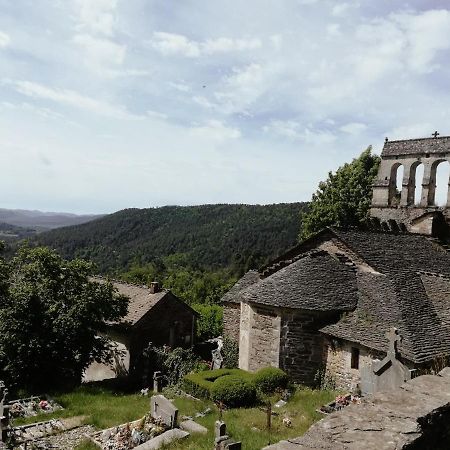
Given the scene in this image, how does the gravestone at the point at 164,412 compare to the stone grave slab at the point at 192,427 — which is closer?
the stone grave slab at the point at 192,427

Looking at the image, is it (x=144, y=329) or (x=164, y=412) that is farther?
(x=144, y=329)

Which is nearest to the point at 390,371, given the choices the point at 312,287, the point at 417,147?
the point at 312,287

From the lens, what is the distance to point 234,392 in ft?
47.7

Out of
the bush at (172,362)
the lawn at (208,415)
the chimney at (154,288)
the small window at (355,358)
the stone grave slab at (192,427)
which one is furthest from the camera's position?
the chimney at (154,288)

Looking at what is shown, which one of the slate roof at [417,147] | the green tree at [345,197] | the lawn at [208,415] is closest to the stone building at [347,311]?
the lawn at [208,415]

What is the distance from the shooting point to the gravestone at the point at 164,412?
12.1 m

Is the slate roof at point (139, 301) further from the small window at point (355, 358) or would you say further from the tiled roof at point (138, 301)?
the small window at point (355, 358)

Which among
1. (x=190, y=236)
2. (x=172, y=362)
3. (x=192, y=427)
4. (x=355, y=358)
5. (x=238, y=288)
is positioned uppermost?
(x=190, y=236)

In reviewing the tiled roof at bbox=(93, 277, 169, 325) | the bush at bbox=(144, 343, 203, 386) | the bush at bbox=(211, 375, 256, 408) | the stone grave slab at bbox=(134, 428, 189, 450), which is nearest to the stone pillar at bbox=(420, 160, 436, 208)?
the bush at bbox=(144, 343, 203, 386)

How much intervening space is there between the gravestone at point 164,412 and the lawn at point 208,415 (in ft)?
3.08

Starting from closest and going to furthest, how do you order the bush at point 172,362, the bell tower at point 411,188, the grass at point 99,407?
1. the grass at point 99,407
2. the bush at point 172,362
3. the bell tower at point 411,188

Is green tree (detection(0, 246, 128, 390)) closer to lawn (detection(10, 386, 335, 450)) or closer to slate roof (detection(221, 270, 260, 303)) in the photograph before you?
lawn (detection(10, 386, 335, 450))

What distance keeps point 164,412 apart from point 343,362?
667cm

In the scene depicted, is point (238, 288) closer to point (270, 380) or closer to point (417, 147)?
point (270, 380)
